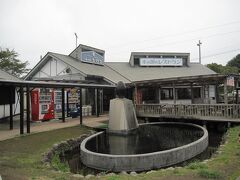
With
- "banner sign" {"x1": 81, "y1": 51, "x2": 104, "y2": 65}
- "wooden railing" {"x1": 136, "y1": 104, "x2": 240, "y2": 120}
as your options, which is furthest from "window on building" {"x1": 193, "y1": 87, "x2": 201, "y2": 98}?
"wooden railing" {"x1": 136, "y1": 104, "x2": 240, "y2": 120}

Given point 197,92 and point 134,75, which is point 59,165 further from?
point 197,92

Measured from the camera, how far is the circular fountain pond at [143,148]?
28.3ft

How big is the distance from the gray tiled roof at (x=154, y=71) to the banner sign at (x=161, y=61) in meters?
0.76

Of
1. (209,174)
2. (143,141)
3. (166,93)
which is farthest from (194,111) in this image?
(209,174)

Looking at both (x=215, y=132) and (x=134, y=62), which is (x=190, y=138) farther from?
(x=134, y=62)

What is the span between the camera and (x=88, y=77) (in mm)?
23047

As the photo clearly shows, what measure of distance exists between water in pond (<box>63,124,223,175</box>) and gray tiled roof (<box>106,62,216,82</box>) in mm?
12188

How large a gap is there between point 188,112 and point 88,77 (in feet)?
30.8

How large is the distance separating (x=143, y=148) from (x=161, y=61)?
75.5 ft

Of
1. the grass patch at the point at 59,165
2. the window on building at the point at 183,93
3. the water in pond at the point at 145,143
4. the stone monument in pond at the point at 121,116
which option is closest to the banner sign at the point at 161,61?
the window on building at the point at 183,93

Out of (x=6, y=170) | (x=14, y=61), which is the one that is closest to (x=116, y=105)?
(x=6, y=170)

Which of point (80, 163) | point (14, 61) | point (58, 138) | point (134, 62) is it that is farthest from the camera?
point (14, 61)

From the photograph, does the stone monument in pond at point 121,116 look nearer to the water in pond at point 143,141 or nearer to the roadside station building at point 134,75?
the water in pond at point 143,141

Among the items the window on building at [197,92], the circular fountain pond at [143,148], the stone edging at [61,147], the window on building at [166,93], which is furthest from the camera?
the window on building at [197,92]
